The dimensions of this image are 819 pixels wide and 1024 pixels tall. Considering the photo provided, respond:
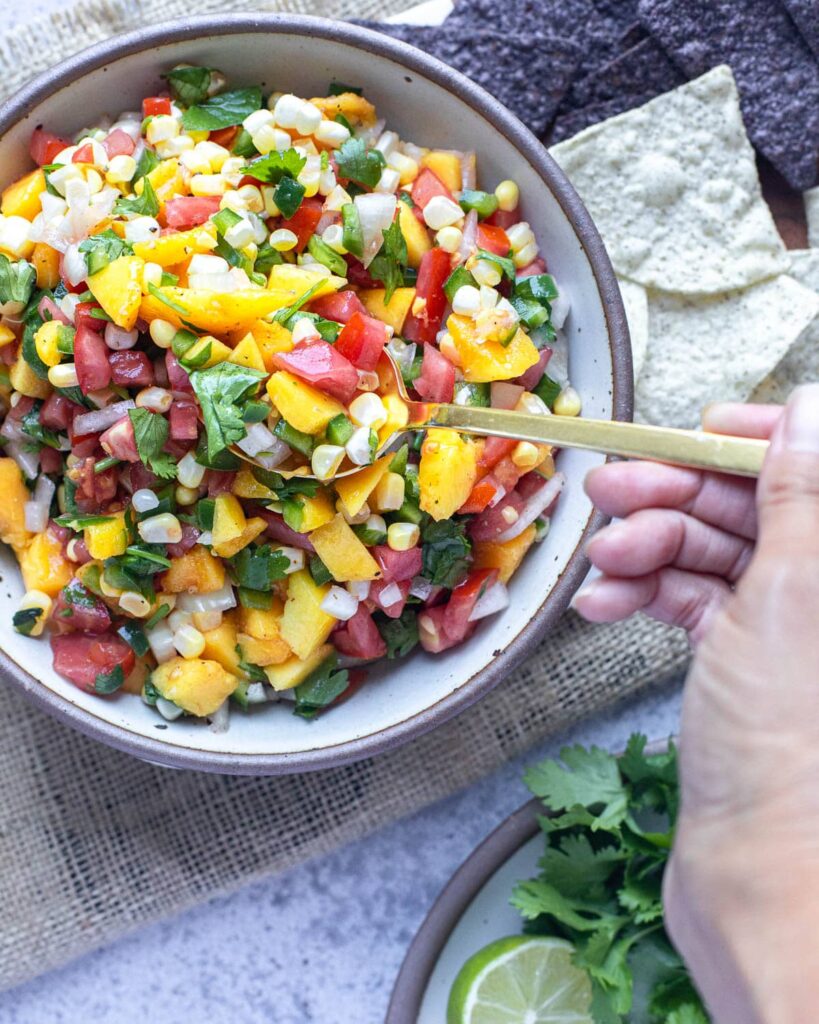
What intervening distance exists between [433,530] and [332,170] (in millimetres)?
974

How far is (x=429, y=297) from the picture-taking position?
2889 mm

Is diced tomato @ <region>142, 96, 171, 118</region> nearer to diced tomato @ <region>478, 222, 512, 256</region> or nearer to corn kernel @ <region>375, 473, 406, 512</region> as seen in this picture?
diced tomato @ <region>478, 222, 512, 256</region>

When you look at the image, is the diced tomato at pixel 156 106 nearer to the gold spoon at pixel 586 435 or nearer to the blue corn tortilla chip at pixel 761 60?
the gold spoon at pixel 586 435

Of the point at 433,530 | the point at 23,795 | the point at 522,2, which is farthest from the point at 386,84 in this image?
the point at 23,795

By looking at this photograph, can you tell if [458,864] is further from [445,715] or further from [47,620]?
[47,620]

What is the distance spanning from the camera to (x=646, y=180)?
3.59 meters

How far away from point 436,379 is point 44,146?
4.00 feet

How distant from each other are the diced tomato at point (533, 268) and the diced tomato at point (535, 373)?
21 cm

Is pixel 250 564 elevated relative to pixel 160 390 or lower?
lower

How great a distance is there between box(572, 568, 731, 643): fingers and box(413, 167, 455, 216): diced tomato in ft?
3.68

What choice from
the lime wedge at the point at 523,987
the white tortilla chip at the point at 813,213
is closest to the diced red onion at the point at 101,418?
the lime wedge at the point at 523,987

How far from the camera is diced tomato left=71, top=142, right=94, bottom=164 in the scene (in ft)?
9.40

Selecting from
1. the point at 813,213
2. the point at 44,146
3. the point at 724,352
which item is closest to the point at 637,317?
the point at 724,352

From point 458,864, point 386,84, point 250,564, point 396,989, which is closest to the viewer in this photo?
point 250,564
